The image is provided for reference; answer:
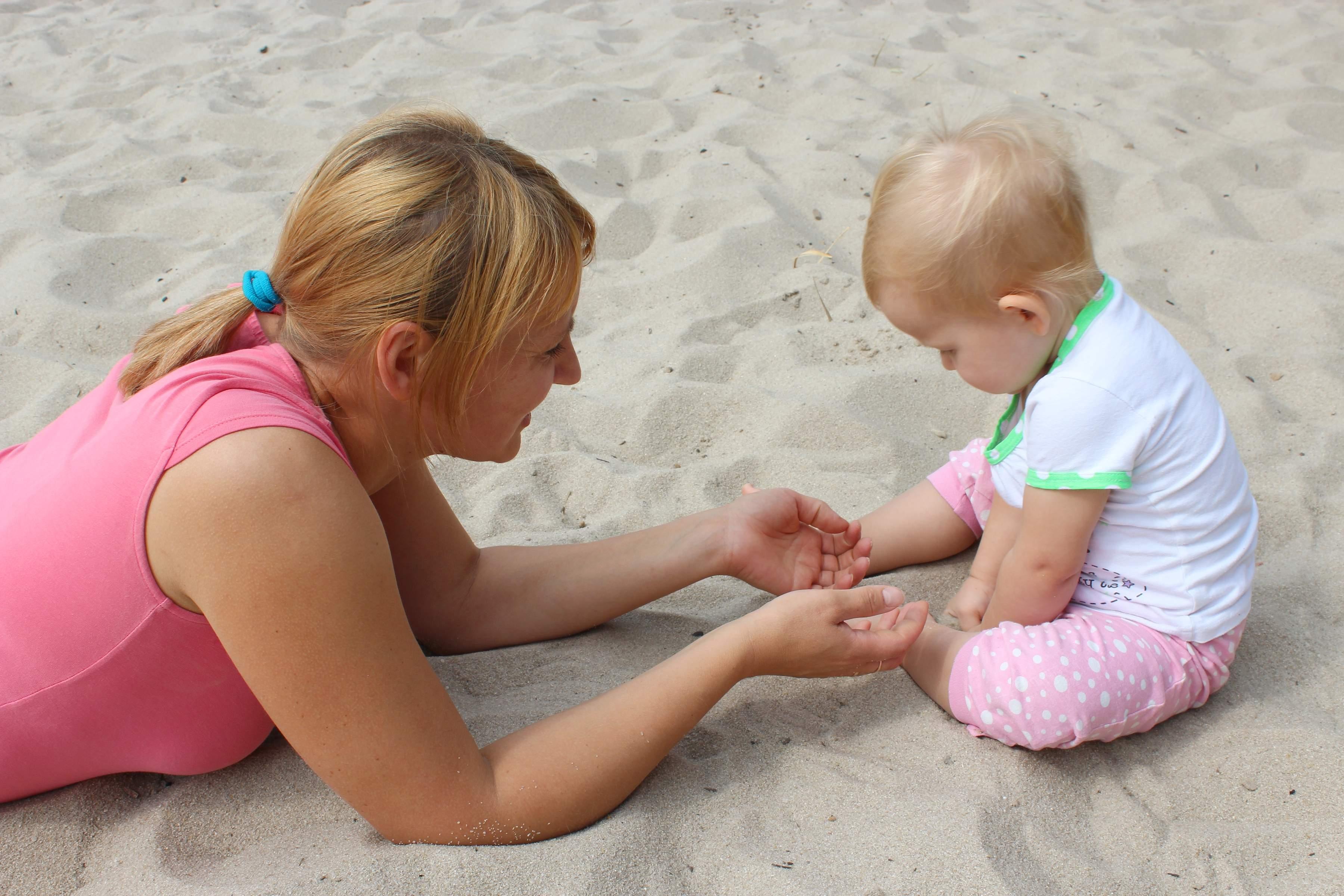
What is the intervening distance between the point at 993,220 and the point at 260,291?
1138 mm

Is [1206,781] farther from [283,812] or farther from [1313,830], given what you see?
[283,812]

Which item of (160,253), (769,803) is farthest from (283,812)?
(160,253)

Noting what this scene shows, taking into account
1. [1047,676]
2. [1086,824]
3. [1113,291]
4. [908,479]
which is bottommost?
[908,479]

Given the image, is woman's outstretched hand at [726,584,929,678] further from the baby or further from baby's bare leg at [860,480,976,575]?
baby's bare leg at [860,480,976,575]

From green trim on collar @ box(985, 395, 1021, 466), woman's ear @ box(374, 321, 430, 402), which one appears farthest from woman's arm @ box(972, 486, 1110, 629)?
woman's ear @ box(374, 321, 430, 402)

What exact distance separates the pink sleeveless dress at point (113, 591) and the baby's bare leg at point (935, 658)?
1080mm

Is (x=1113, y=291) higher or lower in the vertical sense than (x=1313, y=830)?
higher

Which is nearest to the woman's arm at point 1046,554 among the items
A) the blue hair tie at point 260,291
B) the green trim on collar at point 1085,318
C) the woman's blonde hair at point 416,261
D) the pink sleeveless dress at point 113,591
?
the green trim on collar at point 1085,318

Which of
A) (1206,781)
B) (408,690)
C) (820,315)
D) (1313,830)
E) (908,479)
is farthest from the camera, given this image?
(820,315)

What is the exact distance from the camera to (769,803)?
5.32 ft

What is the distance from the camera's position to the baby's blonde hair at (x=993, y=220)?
5.58 ft

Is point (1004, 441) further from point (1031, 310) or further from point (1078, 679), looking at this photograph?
point (1078, 679)

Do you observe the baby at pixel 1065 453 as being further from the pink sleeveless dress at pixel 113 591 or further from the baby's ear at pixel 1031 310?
the pink sleeveless dress at pixel 113 591

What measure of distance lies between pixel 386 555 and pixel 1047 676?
106 centimetres
